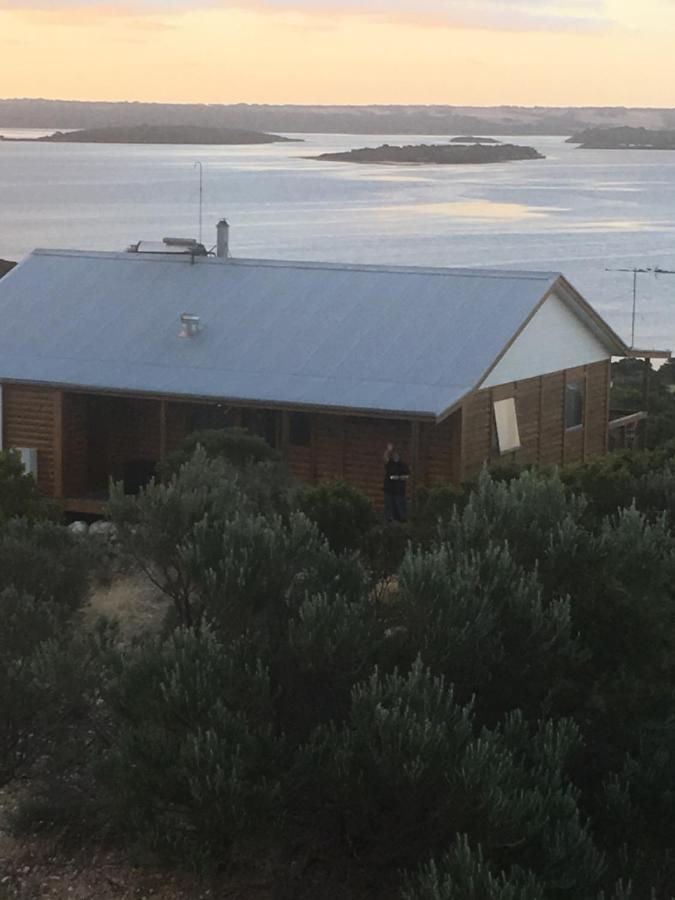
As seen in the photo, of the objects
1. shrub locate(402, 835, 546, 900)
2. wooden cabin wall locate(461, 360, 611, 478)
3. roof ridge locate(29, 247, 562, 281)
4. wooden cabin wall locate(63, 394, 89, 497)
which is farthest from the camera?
roof ridge locate(29, 247, 562, 281)

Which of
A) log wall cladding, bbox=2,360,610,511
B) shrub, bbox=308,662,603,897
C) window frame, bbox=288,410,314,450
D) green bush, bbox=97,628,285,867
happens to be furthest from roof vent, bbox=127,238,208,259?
shrub, bbox=308,662,603,897

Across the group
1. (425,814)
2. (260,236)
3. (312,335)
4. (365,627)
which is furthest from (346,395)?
(260,236)

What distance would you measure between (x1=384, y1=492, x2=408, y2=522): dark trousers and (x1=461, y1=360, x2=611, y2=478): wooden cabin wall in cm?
144

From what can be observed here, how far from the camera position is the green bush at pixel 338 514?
52.2ft

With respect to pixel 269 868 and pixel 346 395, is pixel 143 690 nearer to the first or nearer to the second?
pixel 269 868

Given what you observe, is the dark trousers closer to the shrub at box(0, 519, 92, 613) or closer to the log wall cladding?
the log wall cladding

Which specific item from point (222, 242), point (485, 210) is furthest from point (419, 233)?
point (222, 242)

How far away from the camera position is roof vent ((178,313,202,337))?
926 inches

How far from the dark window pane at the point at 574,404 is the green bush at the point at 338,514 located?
345 inches

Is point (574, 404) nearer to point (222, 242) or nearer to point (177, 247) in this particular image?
point (222, 242)

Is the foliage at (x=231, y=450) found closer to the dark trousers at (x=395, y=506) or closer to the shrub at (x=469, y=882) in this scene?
the dark trousers at (x=395, y=506)

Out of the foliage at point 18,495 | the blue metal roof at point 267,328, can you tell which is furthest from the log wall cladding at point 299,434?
the foliage at point 18,495

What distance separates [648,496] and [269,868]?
25.0 ft

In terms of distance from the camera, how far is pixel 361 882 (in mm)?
10102
